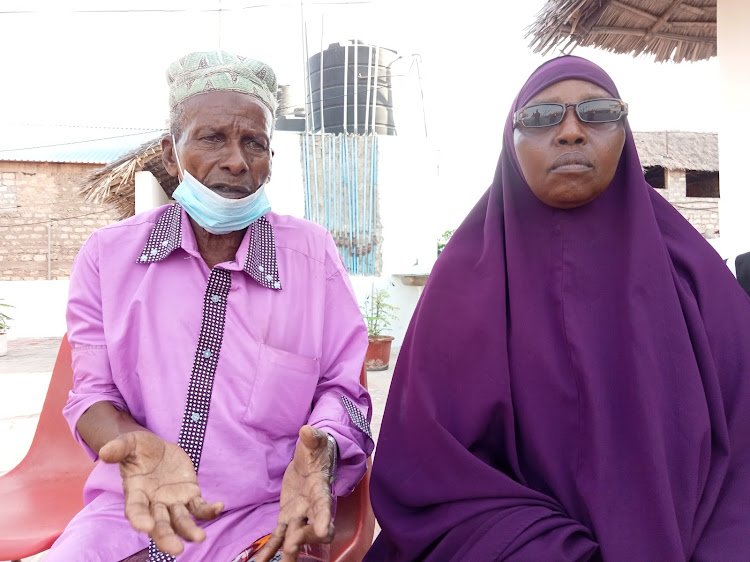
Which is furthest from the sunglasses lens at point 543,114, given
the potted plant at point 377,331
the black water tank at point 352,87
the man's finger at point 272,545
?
the black water tank at point 352,87

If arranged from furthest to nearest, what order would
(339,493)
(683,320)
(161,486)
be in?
(339,493), (683,320), (161,486)

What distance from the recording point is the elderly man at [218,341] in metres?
1.58

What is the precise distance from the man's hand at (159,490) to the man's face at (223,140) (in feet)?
2.54

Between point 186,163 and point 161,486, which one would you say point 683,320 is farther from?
point 186,163

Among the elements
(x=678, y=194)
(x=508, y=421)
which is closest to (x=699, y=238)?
(x=508, y=421)

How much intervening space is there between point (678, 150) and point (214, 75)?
17301mm

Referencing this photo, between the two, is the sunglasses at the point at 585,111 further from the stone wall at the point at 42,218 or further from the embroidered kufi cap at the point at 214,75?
the stone wall at the point at 42,218

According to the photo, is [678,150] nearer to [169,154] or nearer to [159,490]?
[169,154]

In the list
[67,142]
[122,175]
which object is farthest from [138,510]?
[67,142]

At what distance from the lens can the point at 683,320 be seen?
4.79 ft

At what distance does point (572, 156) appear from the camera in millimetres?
1531

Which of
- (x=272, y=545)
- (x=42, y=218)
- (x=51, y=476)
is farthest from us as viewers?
(x=42, y=218)

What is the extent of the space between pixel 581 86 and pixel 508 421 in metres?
0.92

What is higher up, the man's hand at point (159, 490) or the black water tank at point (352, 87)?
the black water tank at point (352, 87)
